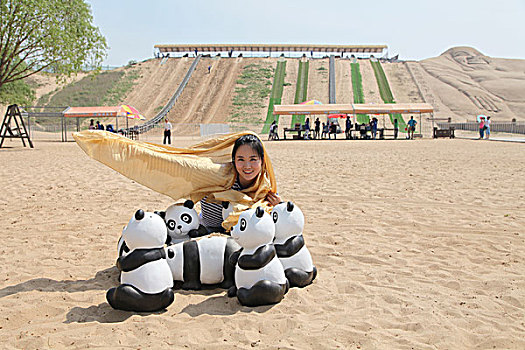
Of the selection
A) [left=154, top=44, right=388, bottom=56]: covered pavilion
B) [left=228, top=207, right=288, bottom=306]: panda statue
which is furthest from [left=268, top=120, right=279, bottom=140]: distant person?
[left=154, top=44, right=388, bottom=56]: covered pavilion

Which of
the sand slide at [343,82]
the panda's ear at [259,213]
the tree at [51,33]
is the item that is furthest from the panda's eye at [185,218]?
the sand slide at [343,82]

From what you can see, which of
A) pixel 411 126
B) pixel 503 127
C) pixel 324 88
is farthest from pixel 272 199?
pixel 324 88

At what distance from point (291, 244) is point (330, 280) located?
0.66 m

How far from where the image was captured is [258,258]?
3.61m

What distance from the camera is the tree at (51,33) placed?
2036 centimetres

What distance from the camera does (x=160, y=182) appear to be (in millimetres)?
4547

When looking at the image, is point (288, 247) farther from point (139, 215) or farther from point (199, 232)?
point (139, 215)

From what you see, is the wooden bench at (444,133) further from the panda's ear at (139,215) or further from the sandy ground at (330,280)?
the panda's ear at (139,215)

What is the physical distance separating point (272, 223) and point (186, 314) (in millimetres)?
955

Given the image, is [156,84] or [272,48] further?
[272,48]

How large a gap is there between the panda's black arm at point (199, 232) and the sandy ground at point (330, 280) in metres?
0.57

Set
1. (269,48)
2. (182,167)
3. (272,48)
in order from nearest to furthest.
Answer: (182,167) → (272,48) → (269,48)

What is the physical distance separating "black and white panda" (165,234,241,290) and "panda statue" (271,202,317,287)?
385 mm

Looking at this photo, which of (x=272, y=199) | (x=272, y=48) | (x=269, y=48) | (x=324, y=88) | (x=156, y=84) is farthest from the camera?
(x=269, y=48)
